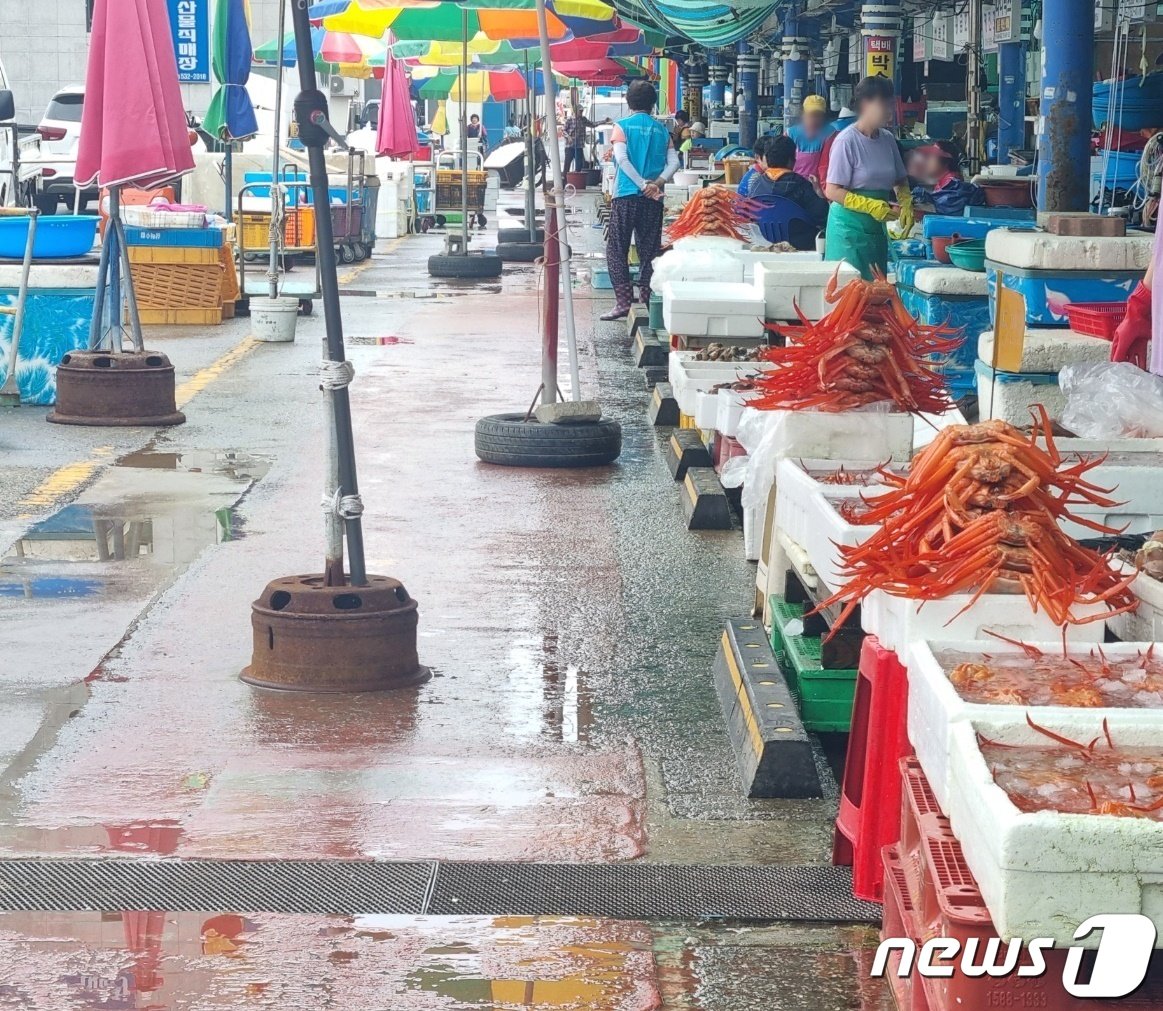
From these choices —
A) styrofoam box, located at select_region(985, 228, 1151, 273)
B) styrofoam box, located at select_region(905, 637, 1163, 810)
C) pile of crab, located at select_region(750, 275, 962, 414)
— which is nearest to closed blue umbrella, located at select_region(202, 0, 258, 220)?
styrofoam box, located at select_region(985, 228, 1151, 273)

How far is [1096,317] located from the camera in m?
7.77

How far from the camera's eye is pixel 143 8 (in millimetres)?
10492

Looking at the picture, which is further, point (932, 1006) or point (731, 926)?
point (731, 926)

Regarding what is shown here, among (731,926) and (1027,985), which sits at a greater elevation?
(1027,985)

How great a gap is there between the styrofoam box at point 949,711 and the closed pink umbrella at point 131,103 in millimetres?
7505

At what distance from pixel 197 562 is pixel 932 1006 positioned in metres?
5.26

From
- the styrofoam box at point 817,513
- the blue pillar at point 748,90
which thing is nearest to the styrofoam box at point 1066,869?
the styrofoam box at point 817,513

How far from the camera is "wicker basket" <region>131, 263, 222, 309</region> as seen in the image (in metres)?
16.8

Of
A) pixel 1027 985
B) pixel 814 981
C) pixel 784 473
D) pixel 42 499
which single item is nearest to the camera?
pixel 1027 985

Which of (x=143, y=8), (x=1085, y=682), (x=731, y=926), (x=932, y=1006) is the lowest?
(x=731, y=926)

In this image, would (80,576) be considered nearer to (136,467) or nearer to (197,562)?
(197,562)

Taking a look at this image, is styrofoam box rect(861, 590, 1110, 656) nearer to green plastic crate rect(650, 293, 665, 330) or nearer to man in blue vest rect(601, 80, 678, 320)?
green plastic crate rect(650, 293, 665, 330)

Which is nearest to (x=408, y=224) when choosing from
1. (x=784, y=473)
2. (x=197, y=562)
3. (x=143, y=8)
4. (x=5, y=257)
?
(x=5, y=257)

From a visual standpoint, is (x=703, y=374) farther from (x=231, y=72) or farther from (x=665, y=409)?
(x=231, y=72)
